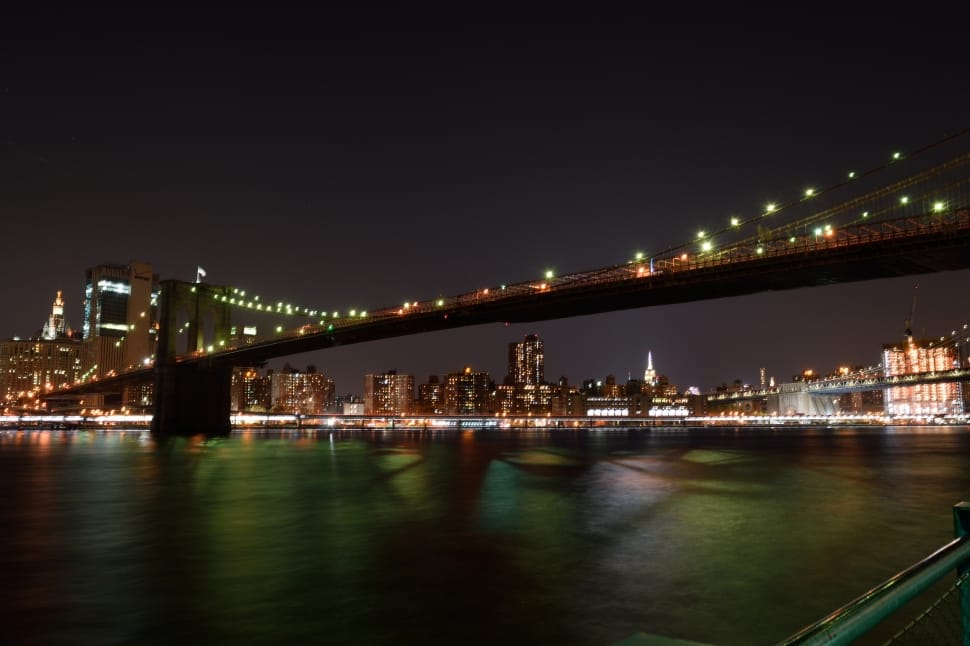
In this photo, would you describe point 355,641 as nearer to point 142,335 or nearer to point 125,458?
point 125,458

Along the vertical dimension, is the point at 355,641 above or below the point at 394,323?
below

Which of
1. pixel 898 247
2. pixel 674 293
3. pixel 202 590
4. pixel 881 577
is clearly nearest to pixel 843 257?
pixel 898 247

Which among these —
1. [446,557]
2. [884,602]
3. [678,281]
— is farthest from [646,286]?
[884,602]

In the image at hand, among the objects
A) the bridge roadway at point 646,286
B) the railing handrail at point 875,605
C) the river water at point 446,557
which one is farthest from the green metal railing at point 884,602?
the bridge roadway at point 646,286

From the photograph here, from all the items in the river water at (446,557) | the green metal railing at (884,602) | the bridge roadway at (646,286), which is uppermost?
the bridge roadway at (646,286)

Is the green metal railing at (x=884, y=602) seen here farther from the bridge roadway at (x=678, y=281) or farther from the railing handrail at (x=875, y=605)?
the bridge roadway at (x=678, y=281)
